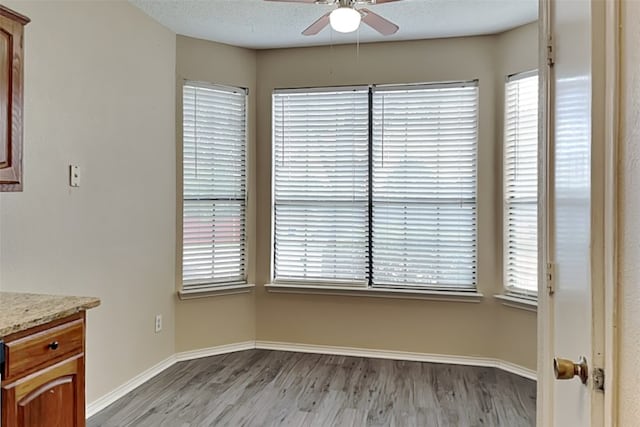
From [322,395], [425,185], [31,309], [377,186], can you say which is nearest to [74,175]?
[31,309]

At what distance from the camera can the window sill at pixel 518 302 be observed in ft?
10.8

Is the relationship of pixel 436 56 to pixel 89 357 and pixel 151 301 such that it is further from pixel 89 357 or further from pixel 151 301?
pixel 89 357

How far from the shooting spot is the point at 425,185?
3699 mm

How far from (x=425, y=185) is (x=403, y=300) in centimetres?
94

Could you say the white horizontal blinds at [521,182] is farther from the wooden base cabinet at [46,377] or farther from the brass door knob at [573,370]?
the wooden base cabinet at [46,377]

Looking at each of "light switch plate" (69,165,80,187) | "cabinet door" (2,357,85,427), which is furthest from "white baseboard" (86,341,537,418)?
"light switch plate" (69,165,80,187)

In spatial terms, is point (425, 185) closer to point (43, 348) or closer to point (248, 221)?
point (248, 221)

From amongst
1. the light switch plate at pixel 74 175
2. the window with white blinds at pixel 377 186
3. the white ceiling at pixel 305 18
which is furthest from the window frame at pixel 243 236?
the light switch plate at pixel 74 175

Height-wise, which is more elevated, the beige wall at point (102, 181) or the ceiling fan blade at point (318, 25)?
the ceiling fan blade at point (318, 25)

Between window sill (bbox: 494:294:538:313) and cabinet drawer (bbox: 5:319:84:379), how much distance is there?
9.32ft

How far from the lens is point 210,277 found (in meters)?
3.80

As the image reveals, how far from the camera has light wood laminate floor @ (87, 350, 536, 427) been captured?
2.74 metres

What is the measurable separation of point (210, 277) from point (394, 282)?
1.50m

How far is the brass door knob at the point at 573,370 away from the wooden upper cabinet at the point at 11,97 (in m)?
2.11
